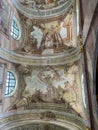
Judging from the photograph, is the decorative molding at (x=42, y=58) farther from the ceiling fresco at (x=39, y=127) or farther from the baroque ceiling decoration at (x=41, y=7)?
the ceiling fresco at (x=39, y=127)

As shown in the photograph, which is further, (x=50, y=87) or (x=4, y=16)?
(x=50, y=87)

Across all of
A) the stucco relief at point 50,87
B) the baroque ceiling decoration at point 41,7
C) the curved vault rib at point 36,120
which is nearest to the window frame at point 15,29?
the baroque ceiling decoration at point 41,7

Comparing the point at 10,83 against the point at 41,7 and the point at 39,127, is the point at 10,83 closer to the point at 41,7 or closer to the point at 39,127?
the point at 39,127

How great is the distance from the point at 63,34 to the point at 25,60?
12.1 ft

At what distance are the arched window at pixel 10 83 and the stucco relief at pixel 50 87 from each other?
91cm

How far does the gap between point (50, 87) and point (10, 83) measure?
A: 3.14 metres

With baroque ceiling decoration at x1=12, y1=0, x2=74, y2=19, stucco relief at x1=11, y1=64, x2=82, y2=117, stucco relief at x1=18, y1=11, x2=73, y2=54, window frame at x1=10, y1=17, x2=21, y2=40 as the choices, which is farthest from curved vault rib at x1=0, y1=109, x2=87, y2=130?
baroque ceiling decoration at x1=12, y1=0, x2=74, y2=19

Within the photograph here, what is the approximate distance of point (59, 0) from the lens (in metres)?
14.7

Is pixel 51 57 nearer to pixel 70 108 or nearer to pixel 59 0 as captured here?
pixel 70 108

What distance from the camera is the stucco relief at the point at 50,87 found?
12992 millimetres

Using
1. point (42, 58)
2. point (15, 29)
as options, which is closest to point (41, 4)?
point (15, 29)

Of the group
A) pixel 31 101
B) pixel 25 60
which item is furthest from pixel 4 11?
pixel 31 101

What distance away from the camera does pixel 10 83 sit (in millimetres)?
13141

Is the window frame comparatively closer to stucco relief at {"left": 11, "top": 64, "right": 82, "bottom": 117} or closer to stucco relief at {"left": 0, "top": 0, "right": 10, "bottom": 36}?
stucco relief at {"left": 0, "top": 0, "right": 10, "bottom": 36}
